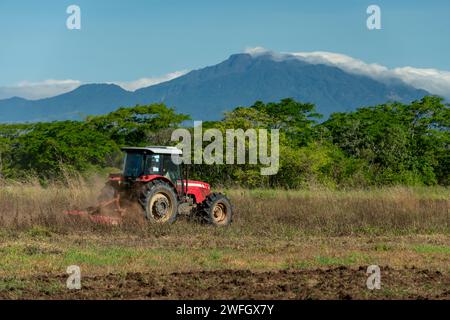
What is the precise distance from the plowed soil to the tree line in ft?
100

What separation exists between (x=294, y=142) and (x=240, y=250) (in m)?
37.7

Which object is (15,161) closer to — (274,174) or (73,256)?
(274,174)

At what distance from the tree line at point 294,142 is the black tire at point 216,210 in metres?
22.8

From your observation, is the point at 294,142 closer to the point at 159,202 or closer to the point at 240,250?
the point at 159,202

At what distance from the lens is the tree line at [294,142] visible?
4319 centimetres

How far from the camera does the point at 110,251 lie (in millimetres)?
12734

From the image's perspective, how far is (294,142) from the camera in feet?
166

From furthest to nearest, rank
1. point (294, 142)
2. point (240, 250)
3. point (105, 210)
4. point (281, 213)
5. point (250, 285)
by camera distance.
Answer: point (294, 142) → point (281, 213) → point (105, 210) → point (240, 250) → point (250, 285)

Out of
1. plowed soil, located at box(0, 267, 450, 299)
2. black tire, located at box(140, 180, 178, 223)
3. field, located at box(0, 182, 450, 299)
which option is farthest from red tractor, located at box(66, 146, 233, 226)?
plowed soil, located at box(0, 267, 450, 299)

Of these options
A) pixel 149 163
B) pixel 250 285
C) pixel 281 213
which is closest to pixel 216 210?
pixel 281 213

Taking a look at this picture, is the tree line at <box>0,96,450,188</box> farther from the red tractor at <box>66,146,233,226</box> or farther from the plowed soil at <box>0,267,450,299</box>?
the plowed soil at <box>0,267,450,299</box>

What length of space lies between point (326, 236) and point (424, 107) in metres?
43.6

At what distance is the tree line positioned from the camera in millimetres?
43188
